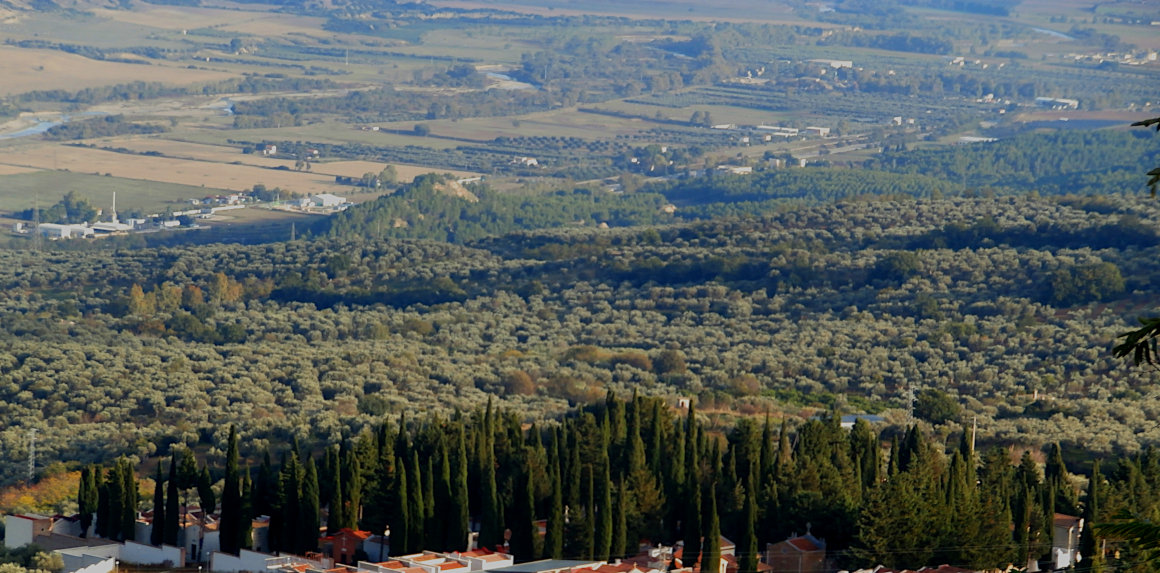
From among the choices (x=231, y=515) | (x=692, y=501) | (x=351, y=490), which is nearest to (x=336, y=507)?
(x=351, y=490)

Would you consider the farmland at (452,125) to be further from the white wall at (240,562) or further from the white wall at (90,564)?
the white wall at (240,562)

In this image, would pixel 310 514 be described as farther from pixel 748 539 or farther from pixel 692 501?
pixel 748 539

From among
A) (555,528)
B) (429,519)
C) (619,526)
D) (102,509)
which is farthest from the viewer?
(102,509)

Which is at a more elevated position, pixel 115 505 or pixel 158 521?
pixel 115 505

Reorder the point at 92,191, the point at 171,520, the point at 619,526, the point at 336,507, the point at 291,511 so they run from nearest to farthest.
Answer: the point at 619,526
the point at 291,511
the point at 336,507
the point at 171,520
the point at 92,191

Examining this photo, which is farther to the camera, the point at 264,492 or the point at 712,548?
the point at 264,492

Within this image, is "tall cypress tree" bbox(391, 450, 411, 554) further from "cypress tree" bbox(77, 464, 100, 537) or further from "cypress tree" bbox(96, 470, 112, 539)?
"cypress tree" bbox(77, 464, 100, 537)

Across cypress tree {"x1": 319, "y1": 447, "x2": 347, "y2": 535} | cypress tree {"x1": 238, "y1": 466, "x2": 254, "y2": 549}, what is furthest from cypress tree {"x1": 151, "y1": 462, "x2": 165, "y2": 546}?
cypress tree {"x1": 319, "y1": 447, "x2": 347, "y2": 535}

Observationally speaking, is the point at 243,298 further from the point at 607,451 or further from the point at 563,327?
the point at 607,451

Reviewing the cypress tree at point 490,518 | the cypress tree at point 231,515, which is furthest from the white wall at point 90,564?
the cypress tree at point 490,518
